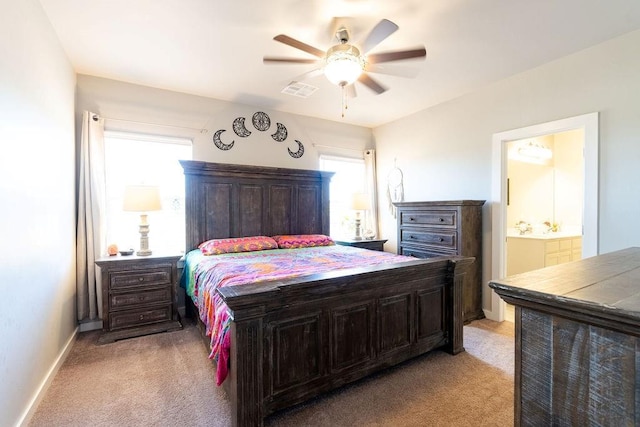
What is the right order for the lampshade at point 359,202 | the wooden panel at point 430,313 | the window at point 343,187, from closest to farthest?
the wooden panel at point 430,313
the lampshade at point 359,202
the window at point 343,187

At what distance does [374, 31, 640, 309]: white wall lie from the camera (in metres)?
2.53

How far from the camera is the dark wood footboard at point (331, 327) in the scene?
162 centimetres

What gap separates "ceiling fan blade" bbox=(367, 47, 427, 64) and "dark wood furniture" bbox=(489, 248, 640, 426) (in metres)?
1.79

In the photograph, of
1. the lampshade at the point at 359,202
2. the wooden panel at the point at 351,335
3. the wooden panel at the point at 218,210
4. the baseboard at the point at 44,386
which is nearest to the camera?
the baseboard at the point at 44,386

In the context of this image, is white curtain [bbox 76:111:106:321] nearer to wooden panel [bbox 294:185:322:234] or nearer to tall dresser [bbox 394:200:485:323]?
wooden panel [bbox 294:185:322:234]

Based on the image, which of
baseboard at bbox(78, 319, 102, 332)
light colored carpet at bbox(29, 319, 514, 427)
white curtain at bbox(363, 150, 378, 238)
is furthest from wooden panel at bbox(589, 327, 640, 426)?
white curtain at bbox(363, 150, 378, 238)

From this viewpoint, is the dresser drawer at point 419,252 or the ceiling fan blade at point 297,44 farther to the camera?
the dresser drawer at point 419,252

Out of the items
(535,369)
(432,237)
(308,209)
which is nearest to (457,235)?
(432,237)

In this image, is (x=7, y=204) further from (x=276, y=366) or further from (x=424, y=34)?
(x=424, y=34)

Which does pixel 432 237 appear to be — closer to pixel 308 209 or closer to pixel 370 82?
pixel 308 209

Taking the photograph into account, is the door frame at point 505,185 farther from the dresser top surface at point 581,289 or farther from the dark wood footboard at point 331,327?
the dresser top surface at point 581,289

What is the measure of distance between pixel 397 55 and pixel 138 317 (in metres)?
3.46

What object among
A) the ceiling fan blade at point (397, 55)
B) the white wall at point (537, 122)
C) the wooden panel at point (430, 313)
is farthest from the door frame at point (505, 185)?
the ceiling fan blade at point (397, 55)

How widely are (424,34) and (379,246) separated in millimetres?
2953
